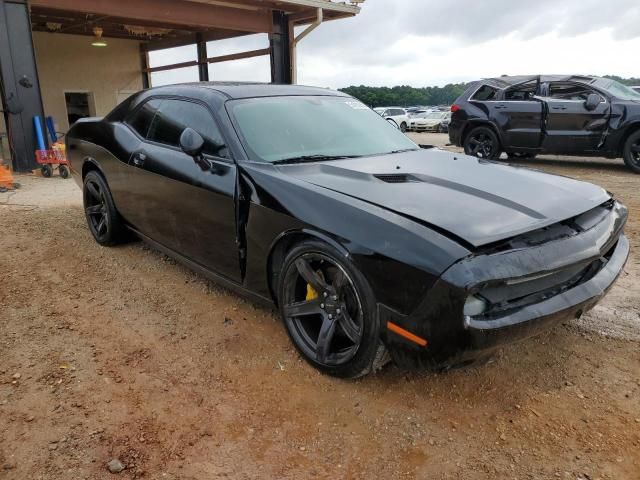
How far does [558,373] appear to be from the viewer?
2.61 metres

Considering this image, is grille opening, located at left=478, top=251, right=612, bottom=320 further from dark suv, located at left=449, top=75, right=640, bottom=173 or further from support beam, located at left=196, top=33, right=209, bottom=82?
support beam, located at left=196, top=33, right=209, bottom=82

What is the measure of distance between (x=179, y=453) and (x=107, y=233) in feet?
9.71

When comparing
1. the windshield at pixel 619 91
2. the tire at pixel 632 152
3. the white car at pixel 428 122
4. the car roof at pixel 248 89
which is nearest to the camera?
the car roof at pixel 248 89

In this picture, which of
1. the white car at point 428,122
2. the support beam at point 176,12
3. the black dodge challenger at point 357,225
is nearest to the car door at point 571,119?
the black dodge challenger at point 357,225

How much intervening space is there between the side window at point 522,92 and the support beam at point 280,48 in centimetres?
516

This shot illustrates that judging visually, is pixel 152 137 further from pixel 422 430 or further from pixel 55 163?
pixel 55 163

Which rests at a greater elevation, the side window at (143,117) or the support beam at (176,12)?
the support beam at (176,12)

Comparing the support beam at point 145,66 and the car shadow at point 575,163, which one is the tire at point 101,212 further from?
the support beam at point 145,66

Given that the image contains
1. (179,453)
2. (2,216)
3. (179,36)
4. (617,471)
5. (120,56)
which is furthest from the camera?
Result: (120,56)

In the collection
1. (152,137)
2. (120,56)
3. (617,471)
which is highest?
(120,56)

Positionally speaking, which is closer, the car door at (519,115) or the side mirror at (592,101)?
the side mirror at (592,101)

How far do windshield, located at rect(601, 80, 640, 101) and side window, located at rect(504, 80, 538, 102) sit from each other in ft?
3.76

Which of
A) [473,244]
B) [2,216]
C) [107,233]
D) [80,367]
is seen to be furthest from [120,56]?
[473,244]

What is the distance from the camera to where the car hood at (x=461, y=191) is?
220 centimetres
